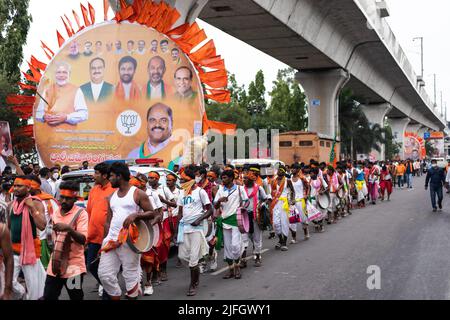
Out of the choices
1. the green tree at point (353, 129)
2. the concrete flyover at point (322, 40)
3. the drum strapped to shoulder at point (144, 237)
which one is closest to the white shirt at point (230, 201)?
the drum strapped to shoulder at point (144, 237)

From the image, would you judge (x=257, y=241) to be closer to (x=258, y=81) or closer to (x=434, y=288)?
(x=434, y=288)

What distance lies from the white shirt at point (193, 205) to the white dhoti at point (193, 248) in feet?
0.29

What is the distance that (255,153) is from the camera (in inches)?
1190

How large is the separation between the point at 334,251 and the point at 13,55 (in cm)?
2492

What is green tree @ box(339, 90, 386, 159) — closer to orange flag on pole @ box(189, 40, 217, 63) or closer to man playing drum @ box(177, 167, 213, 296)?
orange flag on pole @ box(189, 40, 217, 63)

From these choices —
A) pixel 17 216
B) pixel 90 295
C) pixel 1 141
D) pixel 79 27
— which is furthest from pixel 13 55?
pixel 17 216

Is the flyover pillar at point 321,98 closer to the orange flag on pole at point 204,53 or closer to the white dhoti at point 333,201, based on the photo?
the orange flag on pole at point 204,53

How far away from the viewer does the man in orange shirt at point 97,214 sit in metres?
6.84

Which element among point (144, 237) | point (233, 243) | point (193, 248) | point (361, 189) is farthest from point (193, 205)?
point (361, 189)

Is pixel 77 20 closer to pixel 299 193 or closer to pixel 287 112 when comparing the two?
pixel 299 193

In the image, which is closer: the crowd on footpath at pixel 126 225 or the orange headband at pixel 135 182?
the crowd on footpath at pixel 126 225

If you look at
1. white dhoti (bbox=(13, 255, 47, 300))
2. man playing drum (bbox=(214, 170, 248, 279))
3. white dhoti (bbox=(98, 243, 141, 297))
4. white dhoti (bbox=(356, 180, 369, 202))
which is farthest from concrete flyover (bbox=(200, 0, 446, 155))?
white dhoti (bbox=(13, 255, 47, 300))

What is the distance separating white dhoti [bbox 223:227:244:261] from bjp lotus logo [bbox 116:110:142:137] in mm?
10443

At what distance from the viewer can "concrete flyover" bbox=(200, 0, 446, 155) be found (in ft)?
72.5
